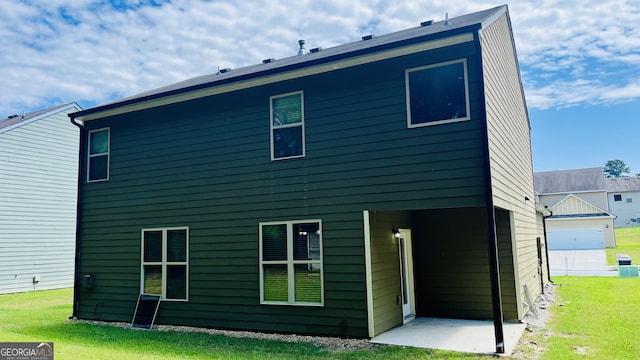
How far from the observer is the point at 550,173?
42.2m

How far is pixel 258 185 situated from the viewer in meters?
8.11

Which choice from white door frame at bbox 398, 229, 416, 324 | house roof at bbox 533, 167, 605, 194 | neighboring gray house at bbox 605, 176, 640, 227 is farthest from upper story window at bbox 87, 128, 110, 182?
neighboring gray house at bbox 605, 176, 640, 227

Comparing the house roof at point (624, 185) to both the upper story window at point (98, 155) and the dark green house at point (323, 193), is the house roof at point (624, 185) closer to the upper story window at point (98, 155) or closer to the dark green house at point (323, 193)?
the dark green house at point (323, 193)

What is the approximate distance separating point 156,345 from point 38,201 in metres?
12.3

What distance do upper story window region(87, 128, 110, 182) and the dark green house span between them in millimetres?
36

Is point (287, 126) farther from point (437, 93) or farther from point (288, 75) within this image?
point (437, 93)

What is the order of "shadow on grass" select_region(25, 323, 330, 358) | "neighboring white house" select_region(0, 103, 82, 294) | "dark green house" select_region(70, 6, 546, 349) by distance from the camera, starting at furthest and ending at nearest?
1. "neighboring white house" select_region(0, 103, 82, 294)
2. "dark green house" select_region(70, 6, 546, 349)
3. "shadow on grass" select_region(25, 323, 330, 358)

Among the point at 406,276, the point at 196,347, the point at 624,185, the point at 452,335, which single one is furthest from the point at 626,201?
the point at 196,347

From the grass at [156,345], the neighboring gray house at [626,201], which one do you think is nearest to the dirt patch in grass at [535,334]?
the grass at [156,345]

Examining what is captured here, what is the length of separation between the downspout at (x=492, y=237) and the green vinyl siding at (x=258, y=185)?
0.12 metres

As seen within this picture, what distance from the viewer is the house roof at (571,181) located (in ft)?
130

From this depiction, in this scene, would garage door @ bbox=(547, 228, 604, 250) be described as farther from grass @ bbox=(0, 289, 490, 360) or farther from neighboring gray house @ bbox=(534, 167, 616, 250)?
grass @ bbox=(0, 289, 490, 360)

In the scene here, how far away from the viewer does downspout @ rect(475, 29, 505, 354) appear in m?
5.96

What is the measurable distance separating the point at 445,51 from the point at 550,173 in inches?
1614
